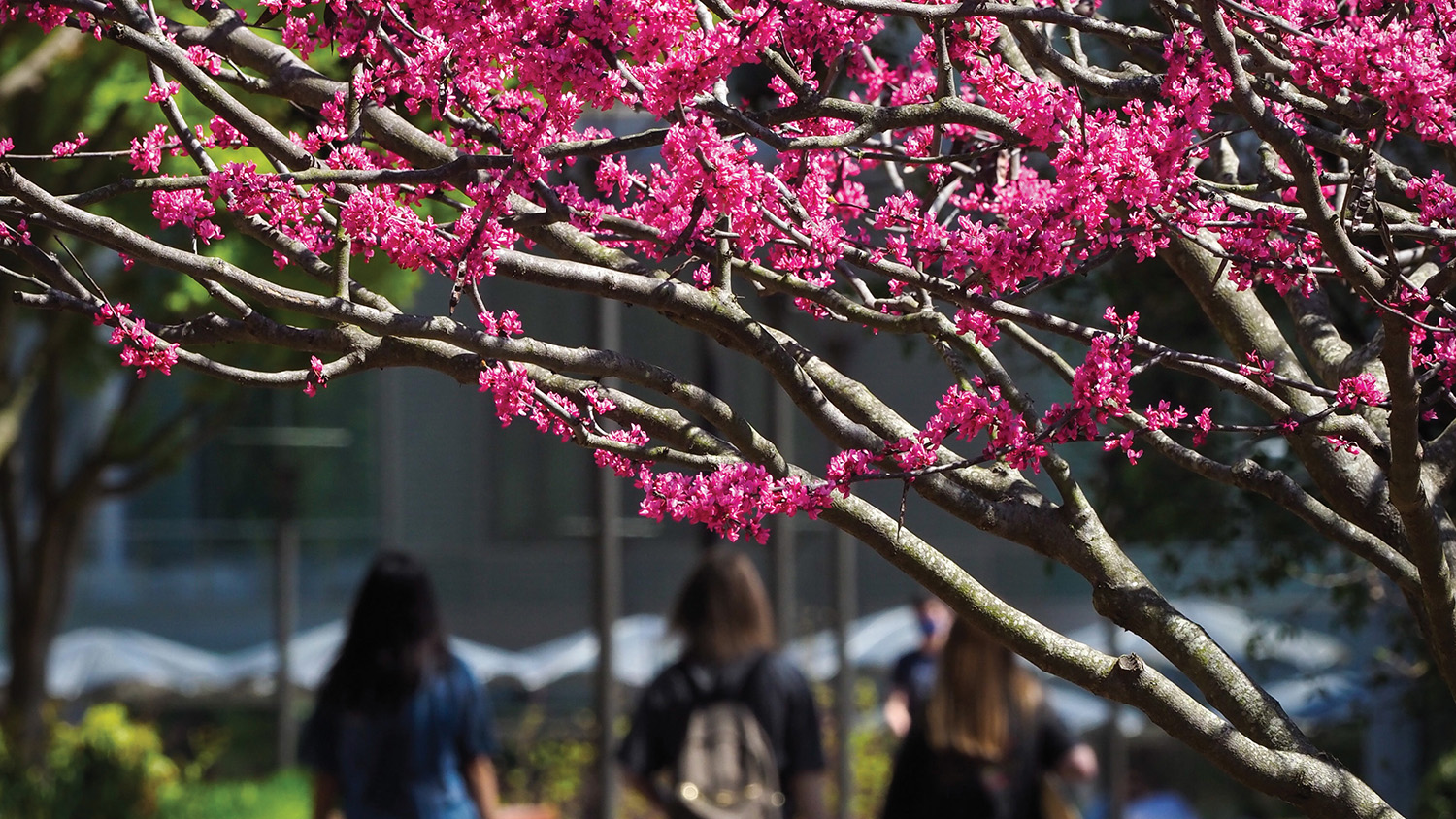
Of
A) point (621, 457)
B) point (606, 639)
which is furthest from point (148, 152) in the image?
point (606, 639)

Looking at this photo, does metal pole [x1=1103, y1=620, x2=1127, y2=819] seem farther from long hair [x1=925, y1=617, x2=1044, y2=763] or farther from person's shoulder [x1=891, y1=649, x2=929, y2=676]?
long hair [x1=925, y1=617, x2=1044, y2=763]

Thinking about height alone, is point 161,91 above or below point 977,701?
above

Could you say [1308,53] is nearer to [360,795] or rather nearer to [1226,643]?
[360,795]

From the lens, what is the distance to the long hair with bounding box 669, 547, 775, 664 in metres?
5.44

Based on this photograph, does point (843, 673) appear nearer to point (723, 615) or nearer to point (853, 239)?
point (723, 615)

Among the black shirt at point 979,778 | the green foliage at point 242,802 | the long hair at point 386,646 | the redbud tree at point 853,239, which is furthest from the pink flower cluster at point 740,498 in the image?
the green foliage at point 242,802

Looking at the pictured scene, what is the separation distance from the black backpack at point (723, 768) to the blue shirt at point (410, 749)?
801mm

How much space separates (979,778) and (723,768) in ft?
2.87

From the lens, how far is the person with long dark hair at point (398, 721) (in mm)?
5484

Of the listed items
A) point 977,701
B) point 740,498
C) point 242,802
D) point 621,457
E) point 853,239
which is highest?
point 853,239

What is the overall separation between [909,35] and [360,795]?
11.7 ft

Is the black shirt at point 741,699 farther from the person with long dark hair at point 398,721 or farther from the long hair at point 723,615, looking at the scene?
the person with long dark hair at point 398,721

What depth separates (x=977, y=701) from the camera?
5.00 metres

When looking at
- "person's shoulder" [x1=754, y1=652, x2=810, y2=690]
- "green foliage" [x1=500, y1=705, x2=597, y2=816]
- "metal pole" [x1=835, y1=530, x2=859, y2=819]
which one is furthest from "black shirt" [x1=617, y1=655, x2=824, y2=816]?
"green foliage" [x1=500, y1=705, x2=597, y2=816]
